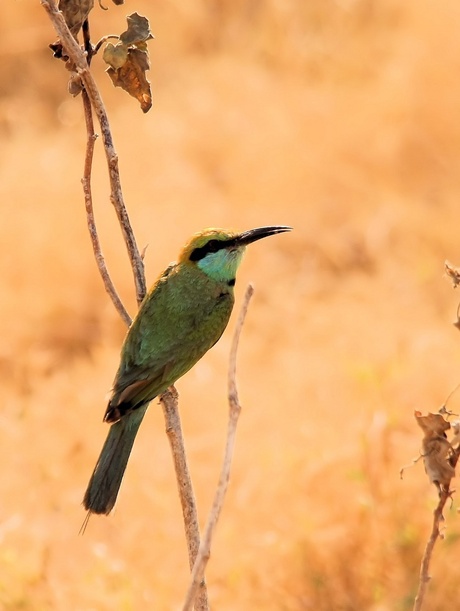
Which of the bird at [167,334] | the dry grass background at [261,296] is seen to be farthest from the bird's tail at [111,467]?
the dry grass background at [261,296]

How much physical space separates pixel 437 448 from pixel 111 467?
3.39ft

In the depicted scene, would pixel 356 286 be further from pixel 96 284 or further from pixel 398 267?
pixel 96 284

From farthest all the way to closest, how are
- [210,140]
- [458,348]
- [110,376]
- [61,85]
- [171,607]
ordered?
[61,85] → [210,140] → [110,376] → [458,348] → [171,607]

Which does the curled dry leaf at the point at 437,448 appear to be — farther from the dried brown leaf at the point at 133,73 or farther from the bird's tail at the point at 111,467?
the bird's tail at the point at 111,467

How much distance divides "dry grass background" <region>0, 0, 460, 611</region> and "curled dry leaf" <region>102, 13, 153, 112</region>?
2070 millimetres

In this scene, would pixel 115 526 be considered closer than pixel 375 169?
Yes

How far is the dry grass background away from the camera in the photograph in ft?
12.1

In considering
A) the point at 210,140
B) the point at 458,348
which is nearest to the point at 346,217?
the point at 210,140

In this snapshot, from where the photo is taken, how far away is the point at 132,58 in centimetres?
184

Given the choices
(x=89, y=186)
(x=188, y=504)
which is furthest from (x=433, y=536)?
(x=89, y=186)

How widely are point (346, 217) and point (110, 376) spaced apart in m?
1.95

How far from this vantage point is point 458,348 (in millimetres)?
4633

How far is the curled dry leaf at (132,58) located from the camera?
5.99 ft

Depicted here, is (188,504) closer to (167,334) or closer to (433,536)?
(433,536)
